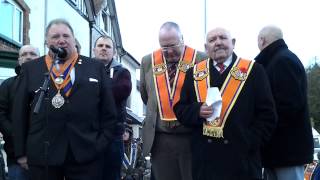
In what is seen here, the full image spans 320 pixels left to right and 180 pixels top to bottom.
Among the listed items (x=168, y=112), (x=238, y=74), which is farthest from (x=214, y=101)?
(x=168, y=112)

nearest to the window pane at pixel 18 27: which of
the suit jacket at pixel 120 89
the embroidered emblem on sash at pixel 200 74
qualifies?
the suit jacket at pixel 120 89

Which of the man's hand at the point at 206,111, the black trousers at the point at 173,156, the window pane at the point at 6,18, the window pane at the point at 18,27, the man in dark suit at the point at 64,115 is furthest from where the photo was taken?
the window pane at the point at 18,27

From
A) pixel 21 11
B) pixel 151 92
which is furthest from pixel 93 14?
pixel 151 92

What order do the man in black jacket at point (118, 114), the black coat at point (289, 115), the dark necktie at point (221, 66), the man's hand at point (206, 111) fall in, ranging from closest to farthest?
the man's hand at point (206, 111)
the dark necktie at point (221, 66)
the black coat at point (289, 115)
the man in black jacket at point (118, 114)

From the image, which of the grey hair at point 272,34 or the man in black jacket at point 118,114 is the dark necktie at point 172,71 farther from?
the grey hair at point 272,34

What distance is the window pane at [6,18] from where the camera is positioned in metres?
14.4

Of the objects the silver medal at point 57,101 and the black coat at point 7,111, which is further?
the black coat at point 7,111

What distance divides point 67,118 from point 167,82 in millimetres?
1332

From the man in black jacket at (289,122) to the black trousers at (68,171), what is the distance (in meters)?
1.85

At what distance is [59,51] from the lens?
4.45 metres

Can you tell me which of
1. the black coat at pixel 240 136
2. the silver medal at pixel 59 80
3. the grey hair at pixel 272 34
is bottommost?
the black coat at pixel 240 136

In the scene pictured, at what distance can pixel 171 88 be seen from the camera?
5.32 meters

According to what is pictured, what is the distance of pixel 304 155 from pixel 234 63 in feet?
3.99

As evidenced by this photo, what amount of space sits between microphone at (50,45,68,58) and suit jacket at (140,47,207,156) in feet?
4.04
